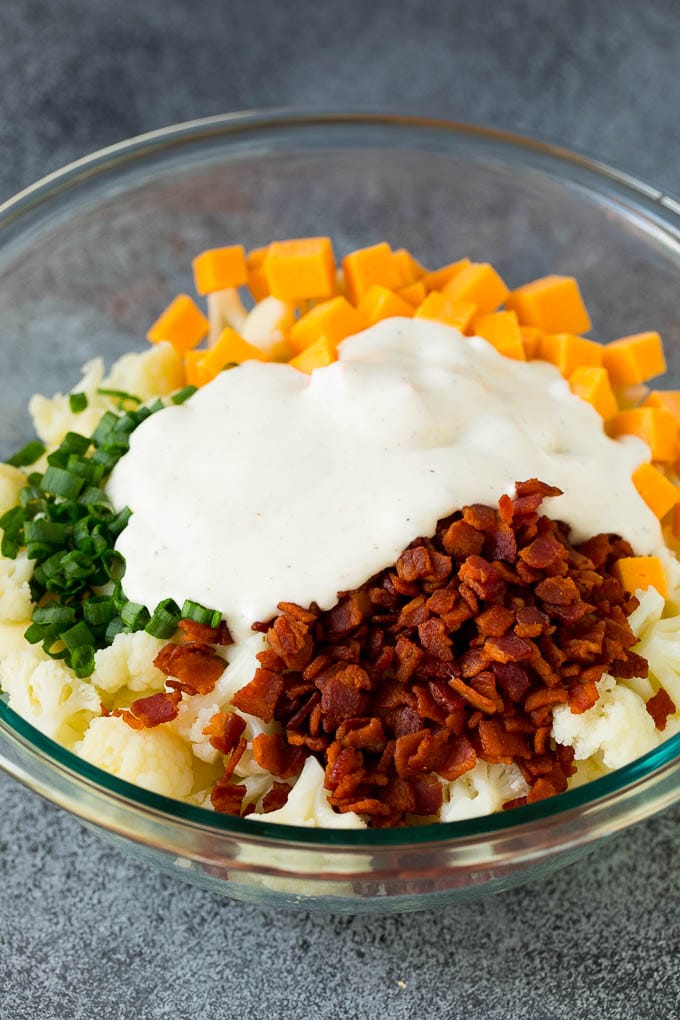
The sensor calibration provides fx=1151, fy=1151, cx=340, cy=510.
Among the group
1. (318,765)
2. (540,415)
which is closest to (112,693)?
(318,765)

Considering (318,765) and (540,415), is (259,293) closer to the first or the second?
(540,415)

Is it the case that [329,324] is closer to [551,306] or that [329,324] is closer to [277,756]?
[551,306]

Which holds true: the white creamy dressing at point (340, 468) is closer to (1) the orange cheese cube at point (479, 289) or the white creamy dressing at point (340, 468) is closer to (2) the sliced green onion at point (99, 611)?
(2) the sliced green onion at point (99, 611)

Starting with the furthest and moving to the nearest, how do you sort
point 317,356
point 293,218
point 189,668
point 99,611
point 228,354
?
point 293,218
point 228,354
point 317,356
point 99,611
point 189,668

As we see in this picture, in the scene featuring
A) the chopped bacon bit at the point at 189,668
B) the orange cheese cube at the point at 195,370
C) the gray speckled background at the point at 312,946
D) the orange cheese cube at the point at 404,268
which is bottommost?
the gray speckled background at the point at 312,946

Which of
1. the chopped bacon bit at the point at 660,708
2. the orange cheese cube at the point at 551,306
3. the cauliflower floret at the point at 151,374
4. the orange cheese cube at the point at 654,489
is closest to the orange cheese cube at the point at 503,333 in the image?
the orange cheese cube at the point at 551,306

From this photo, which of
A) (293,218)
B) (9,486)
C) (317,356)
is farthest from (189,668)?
(293,218)
